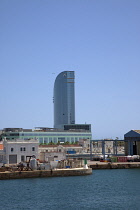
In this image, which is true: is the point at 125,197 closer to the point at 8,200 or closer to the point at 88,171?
the point at 8,200

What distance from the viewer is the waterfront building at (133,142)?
125750 millimetres

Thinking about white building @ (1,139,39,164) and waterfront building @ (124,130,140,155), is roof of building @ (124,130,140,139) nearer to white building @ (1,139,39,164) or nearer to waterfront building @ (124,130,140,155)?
waterfront building @ (124,130,140,155)

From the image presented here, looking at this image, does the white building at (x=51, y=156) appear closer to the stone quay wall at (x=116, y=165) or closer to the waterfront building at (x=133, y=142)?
the stone quay wall at (x=116, y=165)

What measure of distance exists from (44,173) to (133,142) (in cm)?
5763

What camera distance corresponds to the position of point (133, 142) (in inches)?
5123

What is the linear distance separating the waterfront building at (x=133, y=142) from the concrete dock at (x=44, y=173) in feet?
152

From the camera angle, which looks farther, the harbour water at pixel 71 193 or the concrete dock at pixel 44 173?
the concrete dock at pixel 44 173

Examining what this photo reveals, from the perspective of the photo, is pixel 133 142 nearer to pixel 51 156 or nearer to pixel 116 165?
pixel 116 165

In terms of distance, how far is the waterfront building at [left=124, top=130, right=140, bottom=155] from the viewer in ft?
413

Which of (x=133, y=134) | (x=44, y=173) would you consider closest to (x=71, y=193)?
(x=44, y=173)

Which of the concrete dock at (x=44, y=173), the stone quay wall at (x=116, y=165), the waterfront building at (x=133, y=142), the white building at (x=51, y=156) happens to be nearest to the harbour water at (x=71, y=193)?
the concrete dock at (x=44, y=173)

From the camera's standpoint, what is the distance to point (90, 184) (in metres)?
70.4

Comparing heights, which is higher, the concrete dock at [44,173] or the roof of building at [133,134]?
the roof of building at [133,134]

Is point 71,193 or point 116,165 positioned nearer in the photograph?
point 71,193
